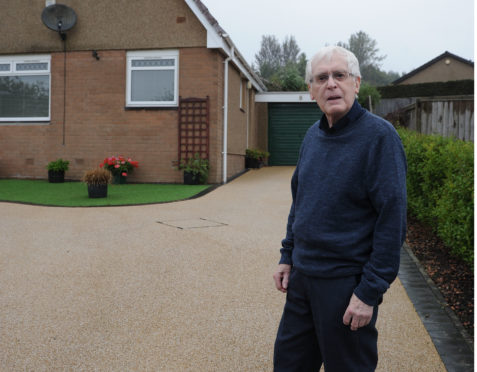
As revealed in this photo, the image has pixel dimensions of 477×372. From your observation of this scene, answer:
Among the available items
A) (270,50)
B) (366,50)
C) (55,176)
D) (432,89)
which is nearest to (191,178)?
(55,176)

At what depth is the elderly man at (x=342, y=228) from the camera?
63.1 inches

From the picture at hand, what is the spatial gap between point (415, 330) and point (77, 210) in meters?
6.32

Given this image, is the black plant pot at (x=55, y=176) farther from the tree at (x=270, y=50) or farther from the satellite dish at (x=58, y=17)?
the tree at (x=270, y=50)

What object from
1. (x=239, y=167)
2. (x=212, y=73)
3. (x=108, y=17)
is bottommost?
(x=239, y=167)

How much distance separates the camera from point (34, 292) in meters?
3.88

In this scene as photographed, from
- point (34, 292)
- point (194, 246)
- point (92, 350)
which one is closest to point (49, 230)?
point (194, 246)

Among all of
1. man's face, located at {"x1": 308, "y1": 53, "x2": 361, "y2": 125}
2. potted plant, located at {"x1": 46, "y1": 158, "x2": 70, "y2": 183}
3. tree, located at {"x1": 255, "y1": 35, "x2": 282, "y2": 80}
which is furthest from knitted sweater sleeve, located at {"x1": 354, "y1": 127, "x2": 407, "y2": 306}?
tree, located at {"x1": 255, "y1": 35, "x2": 282, "y2": 80}

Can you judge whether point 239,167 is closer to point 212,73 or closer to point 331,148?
point 212,73

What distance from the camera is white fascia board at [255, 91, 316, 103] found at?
58.1 feet

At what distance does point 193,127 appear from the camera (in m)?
11.7

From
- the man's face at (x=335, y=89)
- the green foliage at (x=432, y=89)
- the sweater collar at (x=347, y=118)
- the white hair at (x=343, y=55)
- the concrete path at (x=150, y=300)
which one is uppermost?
the green foliage at (x=432, y=89)

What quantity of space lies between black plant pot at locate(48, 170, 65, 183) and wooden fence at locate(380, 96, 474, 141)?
28.9 feet

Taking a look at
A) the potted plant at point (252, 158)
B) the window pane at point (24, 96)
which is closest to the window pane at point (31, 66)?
the window pane at point (24, 96)

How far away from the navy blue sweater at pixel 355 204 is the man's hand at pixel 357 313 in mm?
25
